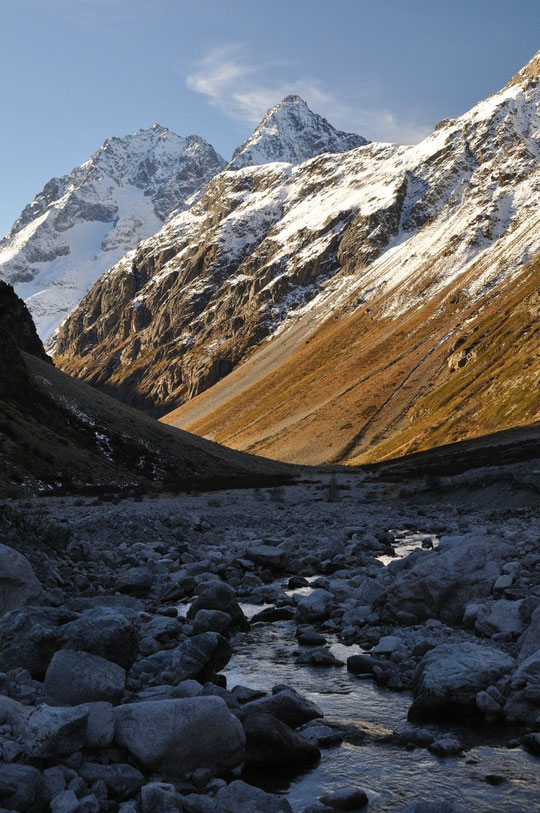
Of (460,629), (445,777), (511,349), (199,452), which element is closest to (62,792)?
(445,777)

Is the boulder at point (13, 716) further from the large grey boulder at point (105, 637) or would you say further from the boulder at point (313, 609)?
the boulder at point (313, 609)

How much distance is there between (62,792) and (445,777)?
5118 millimetres

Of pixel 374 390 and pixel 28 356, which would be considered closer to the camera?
pixel 28 356

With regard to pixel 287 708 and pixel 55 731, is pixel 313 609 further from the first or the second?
pixel 55 731

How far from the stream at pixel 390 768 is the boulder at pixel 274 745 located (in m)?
0.21

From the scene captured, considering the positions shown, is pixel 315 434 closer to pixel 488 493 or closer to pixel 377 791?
pixel 488 493

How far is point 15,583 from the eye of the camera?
13.9 metres

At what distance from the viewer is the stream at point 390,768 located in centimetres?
866

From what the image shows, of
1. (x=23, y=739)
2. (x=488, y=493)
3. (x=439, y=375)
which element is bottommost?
(x=488, y=493)

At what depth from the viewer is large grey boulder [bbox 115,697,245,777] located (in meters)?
8.49

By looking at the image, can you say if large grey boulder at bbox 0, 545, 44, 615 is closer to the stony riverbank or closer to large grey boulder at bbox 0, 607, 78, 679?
the stony riverbank

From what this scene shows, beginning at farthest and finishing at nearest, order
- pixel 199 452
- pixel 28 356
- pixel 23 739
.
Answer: pixel 28 356 → pixel 199 452 → pixel 23 739

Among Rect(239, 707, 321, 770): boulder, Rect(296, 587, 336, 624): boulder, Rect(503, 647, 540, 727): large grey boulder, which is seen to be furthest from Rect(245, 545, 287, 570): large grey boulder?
Rect(239, 707, 321, 770): boulder

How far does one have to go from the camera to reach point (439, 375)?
609 feet
